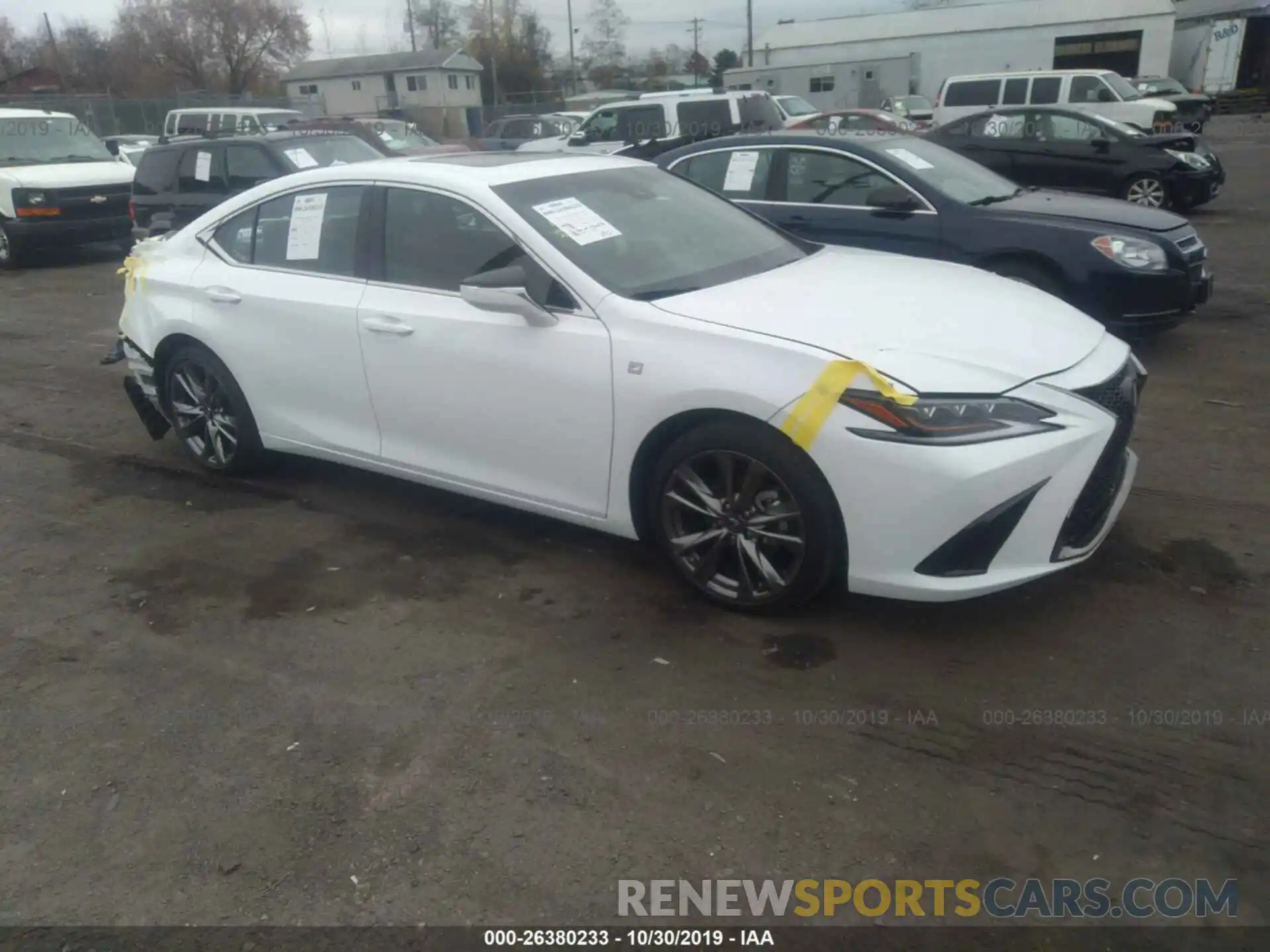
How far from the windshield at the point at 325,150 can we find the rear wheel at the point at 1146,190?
9.37 m

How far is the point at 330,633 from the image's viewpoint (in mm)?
3953

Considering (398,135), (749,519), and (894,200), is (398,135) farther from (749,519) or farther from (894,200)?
(749,519)

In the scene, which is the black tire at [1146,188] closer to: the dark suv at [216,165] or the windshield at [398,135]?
the dark suv at [216,165]

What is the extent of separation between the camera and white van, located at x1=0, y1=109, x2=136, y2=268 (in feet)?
42.8

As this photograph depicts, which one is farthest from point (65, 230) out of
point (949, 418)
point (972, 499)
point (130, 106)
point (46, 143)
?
point (130, 106)

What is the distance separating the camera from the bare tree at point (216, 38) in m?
59.8

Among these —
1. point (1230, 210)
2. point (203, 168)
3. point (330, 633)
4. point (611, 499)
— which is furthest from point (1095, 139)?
point (330, 633)

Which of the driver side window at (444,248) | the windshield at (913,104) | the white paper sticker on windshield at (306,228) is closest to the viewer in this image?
the driver side window at (444,248)

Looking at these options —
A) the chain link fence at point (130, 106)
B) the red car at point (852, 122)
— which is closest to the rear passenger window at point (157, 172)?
the red car at point (852, 122)

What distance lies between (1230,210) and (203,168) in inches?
533

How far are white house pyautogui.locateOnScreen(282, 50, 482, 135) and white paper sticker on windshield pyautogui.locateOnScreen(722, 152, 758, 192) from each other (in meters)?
55.0

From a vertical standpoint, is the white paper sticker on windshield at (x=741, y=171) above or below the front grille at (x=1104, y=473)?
above

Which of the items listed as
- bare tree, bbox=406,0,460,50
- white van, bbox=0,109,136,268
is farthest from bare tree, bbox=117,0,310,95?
white van, bbox=0,109,136,268

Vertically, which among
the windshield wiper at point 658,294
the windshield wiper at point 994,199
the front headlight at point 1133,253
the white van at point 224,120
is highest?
the white van at point 224,120
